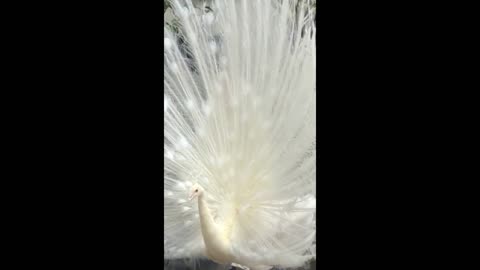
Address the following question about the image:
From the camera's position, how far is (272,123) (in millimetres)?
1813

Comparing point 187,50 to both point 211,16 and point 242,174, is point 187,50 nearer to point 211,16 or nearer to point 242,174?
point 211,16

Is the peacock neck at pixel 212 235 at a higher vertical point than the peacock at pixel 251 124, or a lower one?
lower

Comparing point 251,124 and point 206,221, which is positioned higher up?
point 251,124

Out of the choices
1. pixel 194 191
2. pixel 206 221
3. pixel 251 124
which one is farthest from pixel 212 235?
pixel 251 124

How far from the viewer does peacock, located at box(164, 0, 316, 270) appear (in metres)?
1.81

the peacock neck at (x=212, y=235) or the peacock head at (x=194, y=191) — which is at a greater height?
the peacock head at (x=194, y=191)

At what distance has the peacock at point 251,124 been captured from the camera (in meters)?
1.81

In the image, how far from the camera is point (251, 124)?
182 cm

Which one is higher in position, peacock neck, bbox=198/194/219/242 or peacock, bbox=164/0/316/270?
peacock, bbox=164/0/316/270

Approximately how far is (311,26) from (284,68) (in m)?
0.18

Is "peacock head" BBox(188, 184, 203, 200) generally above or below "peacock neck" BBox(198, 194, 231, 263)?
above

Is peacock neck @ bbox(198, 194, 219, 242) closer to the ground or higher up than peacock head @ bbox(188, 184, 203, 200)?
closer to the ground

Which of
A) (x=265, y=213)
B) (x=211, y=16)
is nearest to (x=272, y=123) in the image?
(x=265, y=213)

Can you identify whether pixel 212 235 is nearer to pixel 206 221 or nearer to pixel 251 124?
pixel 206 221
